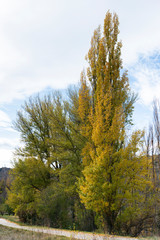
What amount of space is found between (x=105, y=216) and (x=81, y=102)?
666 cm

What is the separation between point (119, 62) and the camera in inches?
502

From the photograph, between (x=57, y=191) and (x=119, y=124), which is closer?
(x=119, y=124)

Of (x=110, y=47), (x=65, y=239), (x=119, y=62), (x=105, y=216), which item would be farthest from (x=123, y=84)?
(x=65, y=239)

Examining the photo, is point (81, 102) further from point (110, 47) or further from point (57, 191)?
point (57, 191)

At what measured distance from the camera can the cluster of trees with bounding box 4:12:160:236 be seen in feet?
32.5

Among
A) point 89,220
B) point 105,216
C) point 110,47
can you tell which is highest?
point 110,47

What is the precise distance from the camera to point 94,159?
33.8 ft

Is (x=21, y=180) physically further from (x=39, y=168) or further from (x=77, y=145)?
(x=77, y=145)

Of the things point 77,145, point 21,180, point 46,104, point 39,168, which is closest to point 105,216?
point 77,145

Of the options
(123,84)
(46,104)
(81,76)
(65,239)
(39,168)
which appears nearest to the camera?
(65,239)

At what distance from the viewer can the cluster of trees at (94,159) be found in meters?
9.91

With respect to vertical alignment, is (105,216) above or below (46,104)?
below

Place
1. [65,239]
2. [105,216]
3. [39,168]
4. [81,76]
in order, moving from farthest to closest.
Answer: [39,168] → [81,76] → [105,216] → [65,239]

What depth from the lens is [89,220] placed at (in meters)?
13.3
